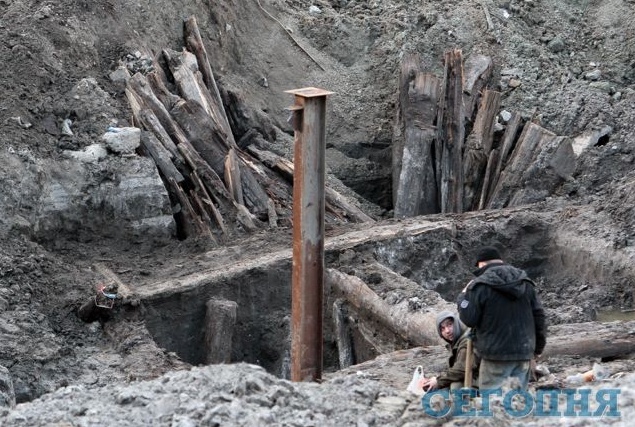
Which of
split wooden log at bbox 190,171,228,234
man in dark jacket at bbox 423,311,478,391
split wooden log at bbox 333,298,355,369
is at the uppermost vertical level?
split wooden log at bbox 190,171,228,234

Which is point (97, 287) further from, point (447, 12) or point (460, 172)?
point (447, 12)

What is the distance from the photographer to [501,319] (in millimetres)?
8297

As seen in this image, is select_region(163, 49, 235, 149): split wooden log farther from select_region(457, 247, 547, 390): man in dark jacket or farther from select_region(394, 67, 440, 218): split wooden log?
select_region(457, 247, 547, 390): man in dark jacket

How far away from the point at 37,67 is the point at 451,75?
587cm

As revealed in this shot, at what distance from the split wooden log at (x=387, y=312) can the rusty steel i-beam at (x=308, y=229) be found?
1573mm

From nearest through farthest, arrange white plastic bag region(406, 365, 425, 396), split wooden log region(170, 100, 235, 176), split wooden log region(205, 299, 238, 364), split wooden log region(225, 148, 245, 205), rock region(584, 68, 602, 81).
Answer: white plastic bag region(406, 365, 425, 396) < split wooden log region(205, 299, 238, 364) < split wooden log region(225, 148, 245, 205) < split wooden log region(170, 100, 235, 176) < rock region(584, 68, 602, 81)

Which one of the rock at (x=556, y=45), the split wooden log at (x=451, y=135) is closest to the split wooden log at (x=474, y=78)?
the split wooden log at (x=451, y=135)

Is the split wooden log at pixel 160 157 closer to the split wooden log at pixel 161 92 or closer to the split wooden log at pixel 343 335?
the split wooden log at pixel 161 92

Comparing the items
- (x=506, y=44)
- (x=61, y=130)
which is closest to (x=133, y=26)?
(x=61, y=130)

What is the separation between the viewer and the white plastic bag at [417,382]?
29.6 feet

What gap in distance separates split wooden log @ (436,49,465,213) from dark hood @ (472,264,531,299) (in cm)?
770

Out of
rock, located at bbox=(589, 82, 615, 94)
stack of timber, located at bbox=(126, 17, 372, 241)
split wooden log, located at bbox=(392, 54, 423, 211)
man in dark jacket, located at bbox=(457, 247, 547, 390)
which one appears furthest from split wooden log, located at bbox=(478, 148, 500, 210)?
man in dark jacket, located at bbox=(457, 247, 547, 390)

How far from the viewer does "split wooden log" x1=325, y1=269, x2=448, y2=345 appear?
1164 centimetres

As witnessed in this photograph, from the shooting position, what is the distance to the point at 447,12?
62.9 ft
